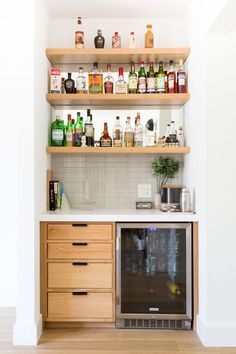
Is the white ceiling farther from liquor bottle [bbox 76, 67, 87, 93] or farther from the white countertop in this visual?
the white countertop

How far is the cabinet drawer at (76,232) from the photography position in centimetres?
283

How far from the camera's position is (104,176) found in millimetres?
3396

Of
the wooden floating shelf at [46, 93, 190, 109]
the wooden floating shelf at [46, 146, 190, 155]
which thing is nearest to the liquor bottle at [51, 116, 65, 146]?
the wooden floating shelf at [46, 146, 190, 155]

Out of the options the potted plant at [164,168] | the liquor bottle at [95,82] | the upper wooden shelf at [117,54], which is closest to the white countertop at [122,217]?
the potted plant at [164,168]

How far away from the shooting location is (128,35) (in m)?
3.36

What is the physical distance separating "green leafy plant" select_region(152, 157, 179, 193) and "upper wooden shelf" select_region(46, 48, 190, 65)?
0.87 meters
